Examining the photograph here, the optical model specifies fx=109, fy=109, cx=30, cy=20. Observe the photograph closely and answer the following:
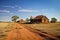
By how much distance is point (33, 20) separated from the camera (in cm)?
7575

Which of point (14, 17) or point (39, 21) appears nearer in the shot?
point (39, 21)

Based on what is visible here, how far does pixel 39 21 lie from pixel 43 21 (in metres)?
2.82

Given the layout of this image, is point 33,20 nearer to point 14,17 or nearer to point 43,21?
point 43,21

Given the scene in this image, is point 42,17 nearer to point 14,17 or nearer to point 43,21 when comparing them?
point 43,21

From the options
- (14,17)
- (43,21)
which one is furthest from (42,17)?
(14,17)

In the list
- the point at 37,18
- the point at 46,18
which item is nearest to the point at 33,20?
the point at 37,18

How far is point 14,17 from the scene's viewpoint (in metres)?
168

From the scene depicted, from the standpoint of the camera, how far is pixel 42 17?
7438 cm

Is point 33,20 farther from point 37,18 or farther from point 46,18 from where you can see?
point 46,18

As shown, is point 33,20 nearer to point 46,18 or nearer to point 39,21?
point 39,21

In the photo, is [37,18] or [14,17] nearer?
[37,18]

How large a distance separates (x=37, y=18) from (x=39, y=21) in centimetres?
267

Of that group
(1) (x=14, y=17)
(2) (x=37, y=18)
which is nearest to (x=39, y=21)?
(2) (x=37, y=18)

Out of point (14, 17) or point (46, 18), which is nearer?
point (46, 18)
